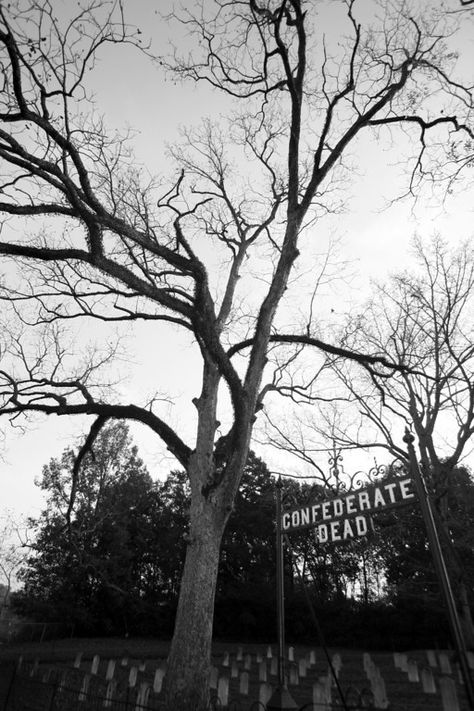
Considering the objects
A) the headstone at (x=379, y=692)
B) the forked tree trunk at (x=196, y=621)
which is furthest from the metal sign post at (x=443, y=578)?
the headstone at (x=379, y=692)

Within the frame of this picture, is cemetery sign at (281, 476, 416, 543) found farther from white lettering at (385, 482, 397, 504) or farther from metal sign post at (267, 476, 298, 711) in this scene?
metal sign post at (267, 476, 298, 711)

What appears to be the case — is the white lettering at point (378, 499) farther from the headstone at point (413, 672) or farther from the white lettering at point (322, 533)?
the headstone at point (413, 672)

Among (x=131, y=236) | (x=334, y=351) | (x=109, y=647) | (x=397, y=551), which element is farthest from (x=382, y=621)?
(x=131, y=236)

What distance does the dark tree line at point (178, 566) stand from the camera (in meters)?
23.4

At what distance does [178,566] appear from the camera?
28906 mm

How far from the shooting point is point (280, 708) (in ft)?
11.7

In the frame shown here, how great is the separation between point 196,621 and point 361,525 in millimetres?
2282

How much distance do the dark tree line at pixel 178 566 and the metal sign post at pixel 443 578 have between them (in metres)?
18.7

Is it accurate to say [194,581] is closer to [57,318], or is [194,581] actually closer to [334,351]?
[334,351]

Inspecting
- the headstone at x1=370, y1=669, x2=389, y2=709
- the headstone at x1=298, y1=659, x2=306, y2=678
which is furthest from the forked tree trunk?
the headstone at x1=298, y1=659, x2=306, y2=678

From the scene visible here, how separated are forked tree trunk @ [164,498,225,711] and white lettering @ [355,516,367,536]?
1.74 m

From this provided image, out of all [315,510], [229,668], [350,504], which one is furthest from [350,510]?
[229,668]

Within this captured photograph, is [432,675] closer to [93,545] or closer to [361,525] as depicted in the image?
[361,525]

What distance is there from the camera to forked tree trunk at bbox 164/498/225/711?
428 centimetres
